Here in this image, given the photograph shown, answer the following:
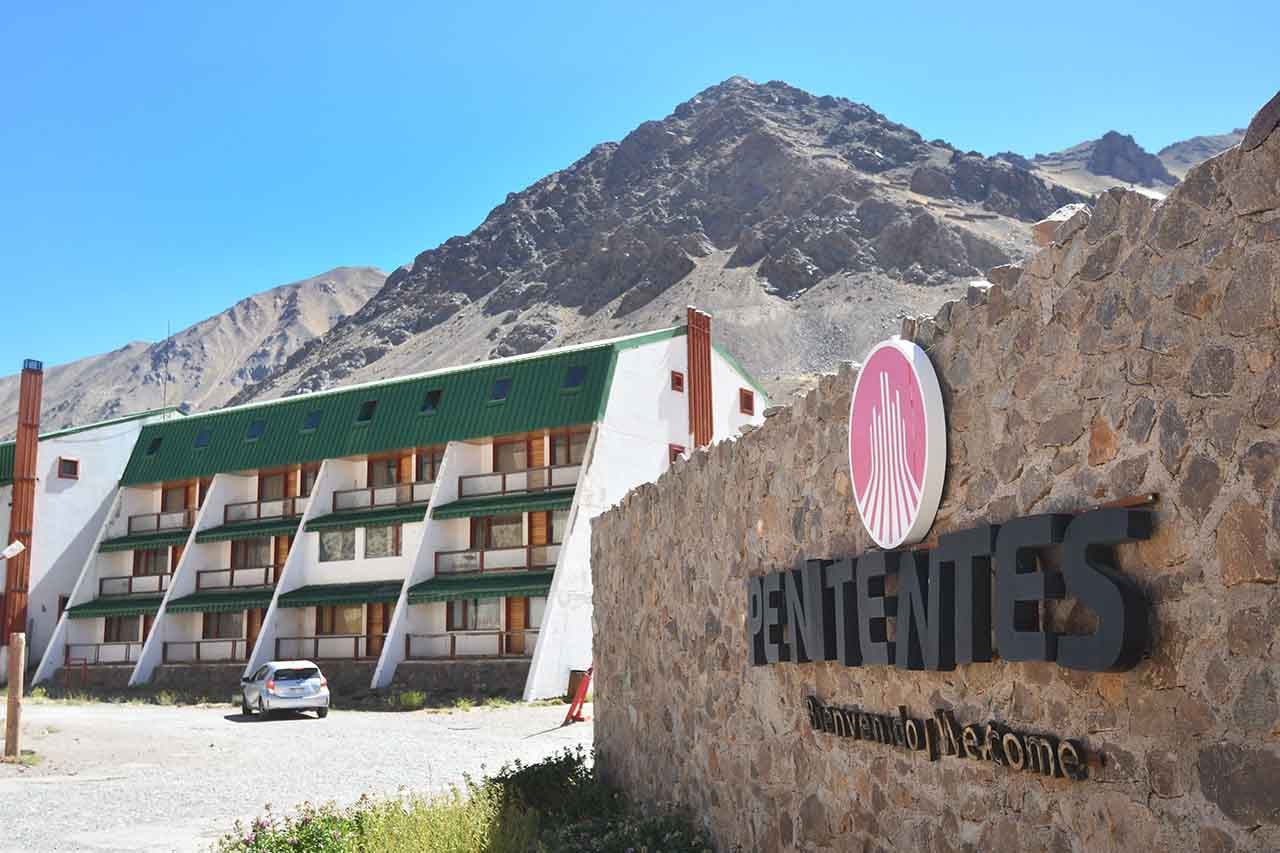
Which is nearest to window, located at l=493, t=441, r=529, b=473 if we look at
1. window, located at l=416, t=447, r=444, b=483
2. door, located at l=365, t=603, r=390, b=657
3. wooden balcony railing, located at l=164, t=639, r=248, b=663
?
window, located at l=416, t=447, r=444, b=483

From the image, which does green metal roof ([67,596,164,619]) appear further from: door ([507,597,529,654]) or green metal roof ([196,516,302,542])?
door ([507,597,529,654])

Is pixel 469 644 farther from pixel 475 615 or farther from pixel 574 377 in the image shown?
pixel 574 377

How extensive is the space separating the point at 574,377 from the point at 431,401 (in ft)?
20.9

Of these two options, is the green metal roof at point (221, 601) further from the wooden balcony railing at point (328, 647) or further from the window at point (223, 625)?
the wooden balcony railing at point (328, 647)

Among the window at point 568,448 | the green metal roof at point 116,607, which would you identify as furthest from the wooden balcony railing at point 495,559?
the green metal roof at point 116,607

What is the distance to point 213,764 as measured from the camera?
22047 millimetres

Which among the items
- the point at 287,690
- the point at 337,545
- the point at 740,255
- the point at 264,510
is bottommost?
the point at 287,690

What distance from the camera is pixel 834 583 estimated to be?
729 centimetres

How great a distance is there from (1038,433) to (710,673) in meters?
5.39

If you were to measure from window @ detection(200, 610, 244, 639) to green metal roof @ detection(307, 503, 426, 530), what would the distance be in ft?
19.1

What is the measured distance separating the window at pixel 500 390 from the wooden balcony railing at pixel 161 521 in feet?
53.2

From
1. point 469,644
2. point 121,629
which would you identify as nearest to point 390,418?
point 469,644

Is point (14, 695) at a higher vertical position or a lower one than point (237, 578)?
lower

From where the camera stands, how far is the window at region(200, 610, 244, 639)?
46469mm
